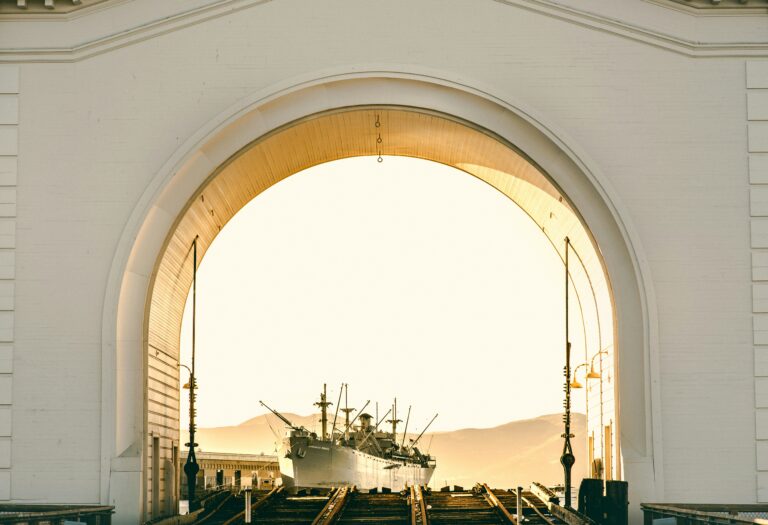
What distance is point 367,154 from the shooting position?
30.7m

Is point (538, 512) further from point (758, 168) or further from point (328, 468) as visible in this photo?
point (328, 468)

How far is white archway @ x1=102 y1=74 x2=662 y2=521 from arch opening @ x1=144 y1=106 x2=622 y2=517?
8.3 inches

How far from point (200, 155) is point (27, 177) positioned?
333 centimetres

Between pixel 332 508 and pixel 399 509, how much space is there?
1.46 metres

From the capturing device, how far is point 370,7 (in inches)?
985

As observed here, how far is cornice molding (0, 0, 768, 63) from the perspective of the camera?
24.8 m

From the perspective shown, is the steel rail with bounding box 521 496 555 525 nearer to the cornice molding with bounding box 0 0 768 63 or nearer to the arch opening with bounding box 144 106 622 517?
the arch opening with bounding box 144 106 622 517

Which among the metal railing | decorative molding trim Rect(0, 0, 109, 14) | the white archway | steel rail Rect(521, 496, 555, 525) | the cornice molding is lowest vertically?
steel rail Rect(521, 496, 555, 525)

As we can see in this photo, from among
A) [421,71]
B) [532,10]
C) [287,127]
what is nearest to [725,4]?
[532,10]

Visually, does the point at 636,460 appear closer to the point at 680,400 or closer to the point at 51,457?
the point at 680,400

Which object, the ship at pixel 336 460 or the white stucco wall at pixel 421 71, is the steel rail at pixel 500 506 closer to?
the white stucco wall at pixel 421 71

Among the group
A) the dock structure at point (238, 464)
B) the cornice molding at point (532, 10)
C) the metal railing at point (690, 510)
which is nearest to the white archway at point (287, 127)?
the metal railing at point (690, 510)

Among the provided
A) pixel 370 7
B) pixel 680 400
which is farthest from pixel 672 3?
pixel 680 400

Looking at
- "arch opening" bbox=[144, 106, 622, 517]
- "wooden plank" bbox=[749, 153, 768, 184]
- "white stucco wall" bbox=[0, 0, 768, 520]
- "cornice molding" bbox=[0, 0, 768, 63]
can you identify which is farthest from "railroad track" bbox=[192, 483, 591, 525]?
"cornice molding" bbox=[0, 0, 768, 63]
